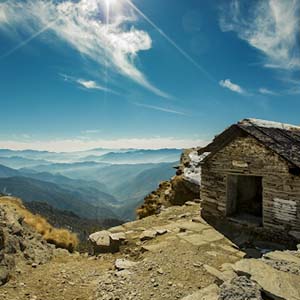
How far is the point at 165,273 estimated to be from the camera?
7.12m

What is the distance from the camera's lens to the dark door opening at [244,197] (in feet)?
37.7

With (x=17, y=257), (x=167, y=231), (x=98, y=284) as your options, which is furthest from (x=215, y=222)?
(x=17, y=257)

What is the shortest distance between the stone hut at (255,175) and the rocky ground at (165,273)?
4.23 feet

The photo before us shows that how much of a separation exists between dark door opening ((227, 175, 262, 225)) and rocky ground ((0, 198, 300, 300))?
131 centimetres

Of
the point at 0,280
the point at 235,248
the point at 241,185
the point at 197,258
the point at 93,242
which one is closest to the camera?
the point at 0,280

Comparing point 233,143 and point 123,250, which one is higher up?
point 233,143

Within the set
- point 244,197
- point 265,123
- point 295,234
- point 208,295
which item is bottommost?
point 208,295

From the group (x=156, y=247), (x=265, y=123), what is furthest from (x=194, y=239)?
(x=265, y=123)

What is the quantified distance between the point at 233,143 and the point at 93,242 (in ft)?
21.0

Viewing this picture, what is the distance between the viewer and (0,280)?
6.66 metres

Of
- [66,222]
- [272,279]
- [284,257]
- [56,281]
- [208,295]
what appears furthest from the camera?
[66,222]

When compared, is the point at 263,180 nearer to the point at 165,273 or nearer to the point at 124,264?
the point at 165,273

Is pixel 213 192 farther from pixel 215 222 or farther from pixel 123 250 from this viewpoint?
pixel 123 250

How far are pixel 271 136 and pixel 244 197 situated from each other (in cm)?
367
